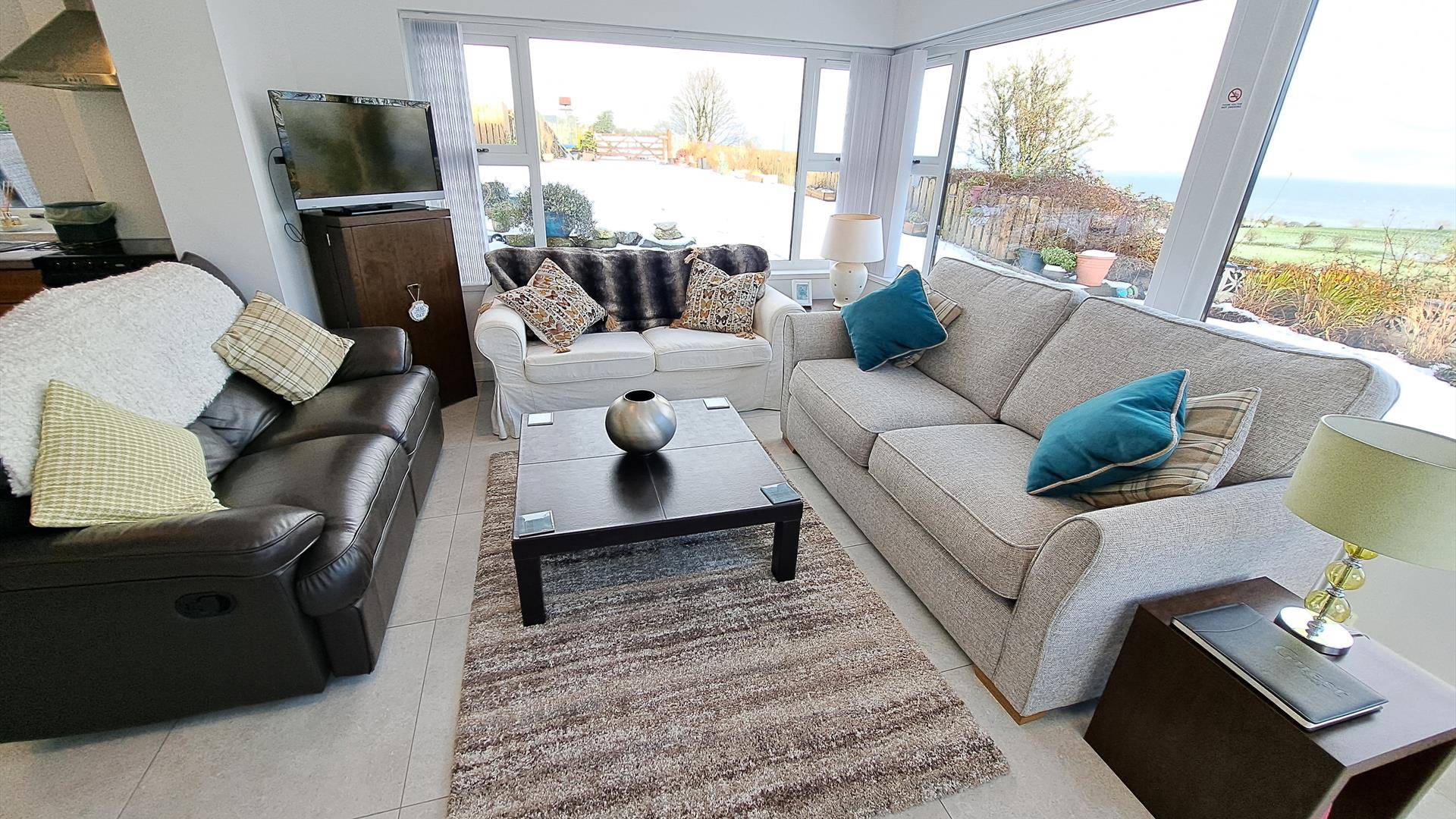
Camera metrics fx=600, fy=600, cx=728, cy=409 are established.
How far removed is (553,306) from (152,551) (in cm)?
210

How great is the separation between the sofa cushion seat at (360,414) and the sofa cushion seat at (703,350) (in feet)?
3.92

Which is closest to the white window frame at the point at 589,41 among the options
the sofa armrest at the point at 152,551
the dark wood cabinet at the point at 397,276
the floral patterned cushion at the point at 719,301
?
the dark wood cabinet at the point at 397,276

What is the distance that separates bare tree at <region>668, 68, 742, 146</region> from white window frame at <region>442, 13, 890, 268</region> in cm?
19

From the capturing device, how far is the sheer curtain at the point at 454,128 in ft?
11.1

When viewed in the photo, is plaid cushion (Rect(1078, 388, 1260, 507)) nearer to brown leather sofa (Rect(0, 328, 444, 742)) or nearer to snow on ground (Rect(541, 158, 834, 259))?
brown leather sofa (Rect(0, 328, 444, 742))

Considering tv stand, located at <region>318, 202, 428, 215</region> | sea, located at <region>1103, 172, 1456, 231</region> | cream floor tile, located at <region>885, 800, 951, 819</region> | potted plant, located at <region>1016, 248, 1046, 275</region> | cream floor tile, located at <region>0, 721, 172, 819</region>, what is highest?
sea, located at <region>1103, 172, 1456, 231</region>

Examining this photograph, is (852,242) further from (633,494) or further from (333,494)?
(333,494)

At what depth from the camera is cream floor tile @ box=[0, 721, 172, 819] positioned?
138cm

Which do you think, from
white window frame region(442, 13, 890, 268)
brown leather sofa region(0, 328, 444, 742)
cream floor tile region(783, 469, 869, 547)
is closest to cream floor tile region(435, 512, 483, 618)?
brown leather sofa region(0, 328, 444, 742)

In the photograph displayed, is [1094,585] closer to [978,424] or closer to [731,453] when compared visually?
[978,424]

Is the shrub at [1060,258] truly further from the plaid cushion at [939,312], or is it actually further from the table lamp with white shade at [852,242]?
the table lamp with white shade at [852,242]

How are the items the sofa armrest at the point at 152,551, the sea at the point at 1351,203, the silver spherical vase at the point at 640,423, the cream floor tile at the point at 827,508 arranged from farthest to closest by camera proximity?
the cream floor tile at the point at 827,508 → the silver spherical vase at the point at 640,423 → the sea at the point at 1351,203 → the sofa armrest at the point at 152,551

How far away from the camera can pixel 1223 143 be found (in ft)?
7.48

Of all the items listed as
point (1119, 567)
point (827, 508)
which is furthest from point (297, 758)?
point (1119, 567)
